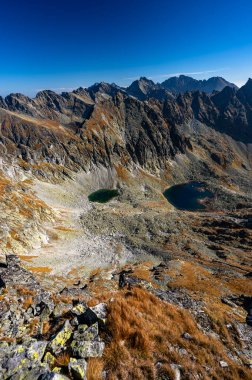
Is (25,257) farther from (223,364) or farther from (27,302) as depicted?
(223,364)

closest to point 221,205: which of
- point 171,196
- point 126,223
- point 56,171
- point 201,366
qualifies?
point 171,196

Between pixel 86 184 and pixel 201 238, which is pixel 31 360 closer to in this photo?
pixel 201 238

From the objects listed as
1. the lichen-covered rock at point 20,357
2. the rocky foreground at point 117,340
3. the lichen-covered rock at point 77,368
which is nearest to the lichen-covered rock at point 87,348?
the rocky foreground at point 117,340

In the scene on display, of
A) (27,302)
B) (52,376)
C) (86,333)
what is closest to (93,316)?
(86,333)

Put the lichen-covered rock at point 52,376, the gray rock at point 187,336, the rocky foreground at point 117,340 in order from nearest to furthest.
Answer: the lichen-covered rock at point 52,376 → the rocky foreground at point 117,340 → the gray rock at point 187,336

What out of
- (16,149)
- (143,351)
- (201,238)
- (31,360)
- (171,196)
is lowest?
(171,196)

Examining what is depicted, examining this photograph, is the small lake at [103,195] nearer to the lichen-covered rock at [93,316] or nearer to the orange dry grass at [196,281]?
the orange dry grass at [196,281]

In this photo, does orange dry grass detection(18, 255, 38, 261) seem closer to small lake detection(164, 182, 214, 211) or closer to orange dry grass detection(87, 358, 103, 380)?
orange dry grass detection(87, 358, 103, 380)
